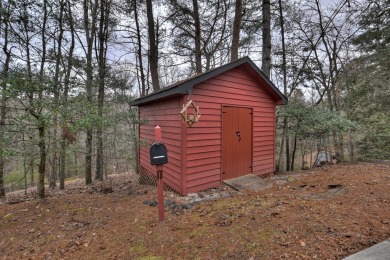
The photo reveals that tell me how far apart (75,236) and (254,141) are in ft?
15.8


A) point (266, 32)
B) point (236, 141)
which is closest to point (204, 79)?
point (236, 141)

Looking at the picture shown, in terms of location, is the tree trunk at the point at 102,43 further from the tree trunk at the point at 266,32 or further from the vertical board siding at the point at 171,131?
the tree trunk at the point at 266,32

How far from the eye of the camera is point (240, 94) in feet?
18.9

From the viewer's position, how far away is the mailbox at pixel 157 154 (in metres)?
3.06

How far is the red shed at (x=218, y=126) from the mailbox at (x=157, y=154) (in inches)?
57.7

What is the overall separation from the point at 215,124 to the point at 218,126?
110 mm

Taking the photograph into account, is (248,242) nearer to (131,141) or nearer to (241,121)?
(241,121)

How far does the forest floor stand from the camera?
2.32 meters

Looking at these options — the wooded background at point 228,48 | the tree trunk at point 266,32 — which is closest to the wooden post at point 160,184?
the wooded background at point 228,48

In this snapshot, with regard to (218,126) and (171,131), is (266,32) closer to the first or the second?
(218,126)

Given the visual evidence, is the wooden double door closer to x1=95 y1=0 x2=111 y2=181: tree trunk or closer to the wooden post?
the wooden post

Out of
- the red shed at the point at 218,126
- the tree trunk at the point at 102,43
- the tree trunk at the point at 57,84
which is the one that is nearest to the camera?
the tree trunk at the point at 57,84

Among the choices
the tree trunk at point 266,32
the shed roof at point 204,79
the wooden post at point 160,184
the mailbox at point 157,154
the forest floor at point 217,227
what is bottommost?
the forest floor at point 217,227

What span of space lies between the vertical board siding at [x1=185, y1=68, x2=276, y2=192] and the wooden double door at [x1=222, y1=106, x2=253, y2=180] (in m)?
0.15
